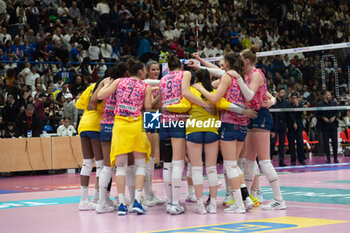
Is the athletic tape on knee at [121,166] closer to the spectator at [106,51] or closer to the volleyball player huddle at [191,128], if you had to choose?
the volleyball player huddle at [191,128]

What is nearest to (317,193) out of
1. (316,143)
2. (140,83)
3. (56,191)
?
(140,83)

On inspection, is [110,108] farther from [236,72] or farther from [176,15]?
[176,15]

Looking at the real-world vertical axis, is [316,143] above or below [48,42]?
below

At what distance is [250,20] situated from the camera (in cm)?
2838

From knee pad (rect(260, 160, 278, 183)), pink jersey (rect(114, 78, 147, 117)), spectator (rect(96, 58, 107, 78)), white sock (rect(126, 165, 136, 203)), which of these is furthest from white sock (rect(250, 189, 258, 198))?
spectator (rect(96, 58, 107, 78))

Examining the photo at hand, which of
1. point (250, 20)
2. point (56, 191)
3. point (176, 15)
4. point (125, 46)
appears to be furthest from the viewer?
point (250, 20)

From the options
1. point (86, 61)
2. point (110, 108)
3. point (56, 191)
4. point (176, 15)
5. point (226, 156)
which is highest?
point (176, 15)

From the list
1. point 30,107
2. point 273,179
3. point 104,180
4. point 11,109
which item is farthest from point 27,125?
point 273,179

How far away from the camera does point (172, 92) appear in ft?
26.8

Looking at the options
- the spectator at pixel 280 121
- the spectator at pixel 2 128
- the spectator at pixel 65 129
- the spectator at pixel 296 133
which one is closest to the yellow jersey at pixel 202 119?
the spectator at pixel 280 121

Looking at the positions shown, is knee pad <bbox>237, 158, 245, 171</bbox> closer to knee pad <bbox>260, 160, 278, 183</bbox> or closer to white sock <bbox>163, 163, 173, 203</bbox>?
knee pad <bbox>260, 160, 278, 183</bbox>

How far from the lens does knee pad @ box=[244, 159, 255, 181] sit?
8.52 meters

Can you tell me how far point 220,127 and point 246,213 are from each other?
1.25 metres

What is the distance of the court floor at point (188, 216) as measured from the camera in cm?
672
